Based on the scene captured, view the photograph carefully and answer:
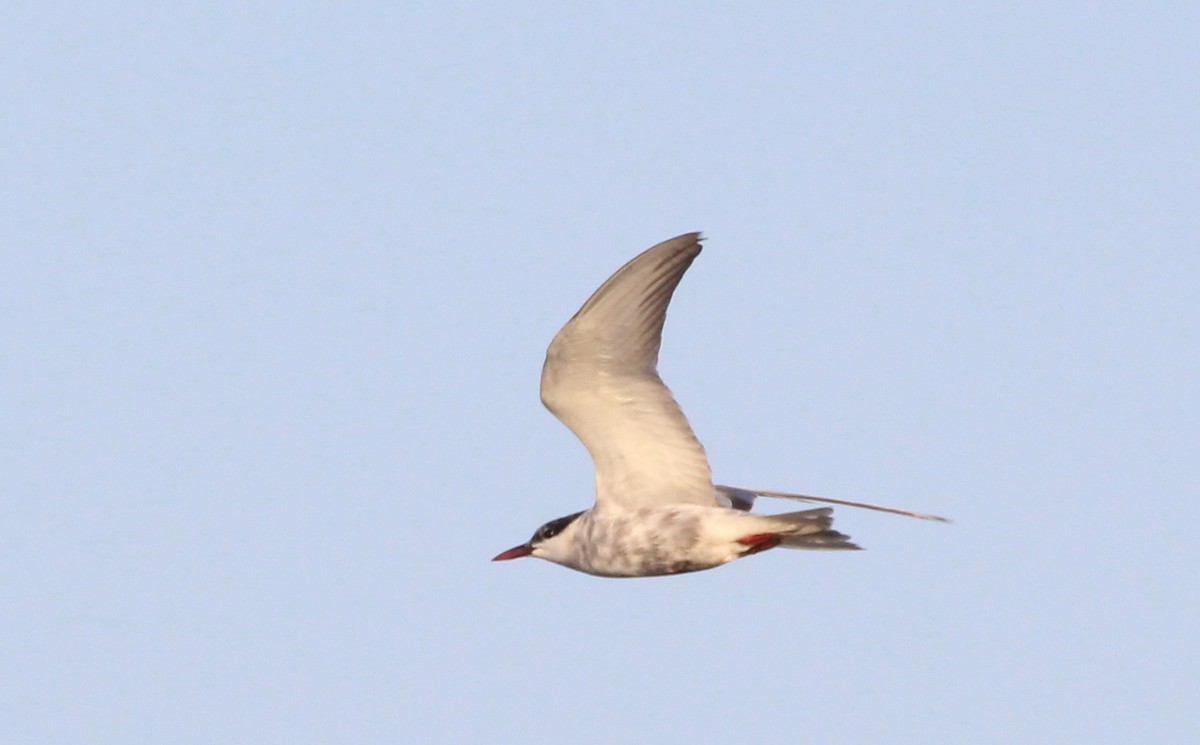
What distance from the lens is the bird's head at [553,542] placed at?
1322 centimetres

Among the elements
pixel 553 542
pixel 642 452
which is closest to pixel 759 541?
pixel 642 452

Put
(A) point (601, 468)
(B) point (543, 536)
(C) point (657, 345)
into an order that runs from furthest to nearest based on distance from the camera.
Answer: (B) point (543, 536)
(A) point (601, 468)
(C) point (657, 345)

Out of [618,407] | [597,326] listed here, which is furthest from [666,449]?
[597,326]

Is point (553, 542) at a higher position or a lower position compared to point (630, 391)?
lower

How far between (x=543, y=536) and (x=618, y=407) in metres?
1.89

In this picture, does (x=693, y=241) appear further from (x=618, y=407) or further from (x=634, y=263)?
(x=618, y=407)

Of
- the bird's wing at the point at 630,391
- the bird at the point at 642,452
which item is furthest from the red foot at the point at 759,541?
the bird's wing at the point at 630,391

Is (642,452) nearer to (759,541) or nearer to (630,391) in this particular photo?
(630,391)

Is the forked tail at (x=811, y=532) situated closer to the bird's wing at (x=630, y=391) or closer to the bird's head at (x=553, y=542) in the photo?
the bird's wing at (x=630, y=391)

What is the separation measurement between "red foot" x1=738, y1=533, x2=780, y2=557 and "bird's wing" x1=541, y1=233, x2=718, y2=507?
64 centimetres

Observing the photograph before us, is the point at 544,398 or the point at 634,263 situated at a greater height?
the point at 634,263

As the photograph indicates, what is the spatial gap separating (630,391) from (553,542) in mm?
1956

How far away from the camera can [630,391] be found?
12.0 metres

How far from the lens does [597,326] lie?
1148 cm
